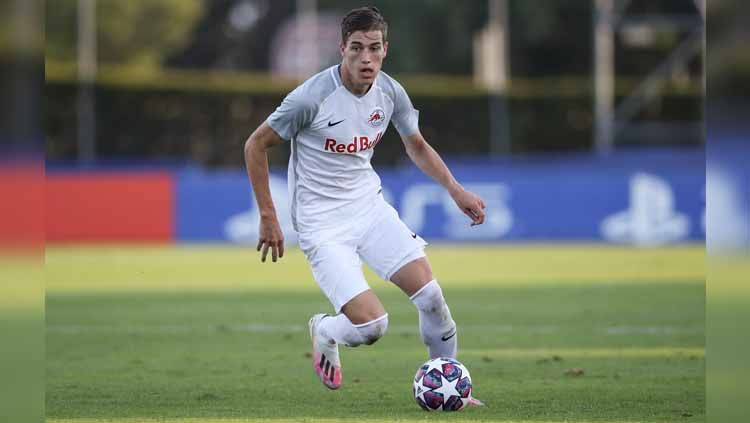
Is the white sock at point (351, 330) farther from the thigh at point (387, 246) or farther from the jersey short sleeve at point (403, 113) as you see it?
the jersey short sleeve at point (403, 113)

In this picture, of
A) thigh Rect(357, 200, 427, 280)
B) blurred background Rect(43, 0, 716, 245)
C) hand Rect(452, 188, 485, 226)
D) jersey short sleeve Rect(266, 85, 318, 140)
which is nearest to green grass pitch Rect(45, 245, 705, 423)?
thigh Rect(357, 200, 427, 280)

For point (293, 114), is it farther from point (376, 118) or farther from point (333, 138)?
point (376, 118)

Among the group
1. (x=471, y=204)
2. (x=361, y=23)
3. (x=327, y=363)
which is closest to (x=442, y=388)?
(x=327, y=363)

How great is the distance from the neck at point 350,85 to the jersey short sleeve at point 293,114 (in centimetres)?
26

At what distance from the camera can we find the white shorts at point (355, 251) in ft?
24.1

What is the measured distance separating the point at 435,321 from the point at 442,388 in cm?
62

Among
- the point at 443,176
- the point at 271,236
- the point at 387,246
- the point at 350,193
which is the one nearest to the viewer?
the point at 271,236

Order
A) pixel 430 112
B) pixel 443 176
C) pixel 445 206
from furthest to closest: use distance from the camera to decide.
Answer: pixel 430 112 → pixel 445 206 → pixel 443 176

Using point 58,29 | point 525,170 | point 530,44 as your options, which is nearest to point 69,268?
point 525,170

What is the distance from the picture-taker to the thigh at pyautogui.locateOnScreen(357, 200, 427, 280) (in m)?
7.45

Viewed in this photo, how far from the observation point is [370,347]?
10.5m

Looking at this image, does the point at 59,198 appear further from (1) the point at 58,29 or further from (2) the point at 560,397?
(1) the point at 58,29

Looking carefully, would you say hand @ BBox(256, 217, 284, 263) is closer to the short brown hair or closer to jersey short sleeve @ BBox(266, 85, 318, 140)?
→ jersey short sleeve @ BBox(266, 85, 318, 140)

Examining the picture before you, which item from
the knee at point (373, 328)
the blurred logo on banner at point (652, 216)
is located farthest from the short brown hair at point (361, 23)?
the blurred logo on banner at point (652, 216)
